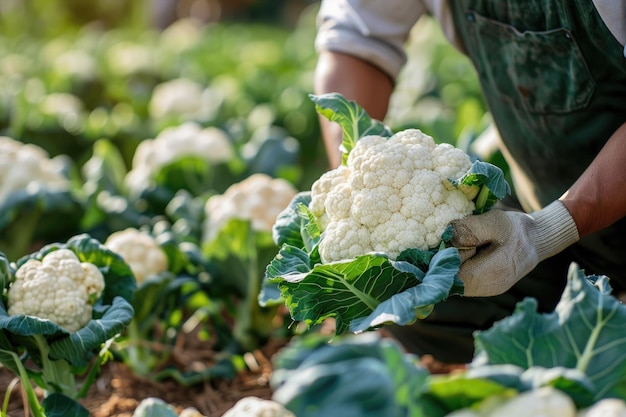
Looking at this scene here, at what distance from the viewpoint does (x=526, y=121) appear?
105 inches

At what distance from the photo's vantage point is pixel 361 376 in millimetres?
1292

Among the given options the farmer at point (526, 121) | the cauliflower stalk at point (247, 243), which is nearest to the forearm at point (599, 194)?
the farmer at point (526, 121)

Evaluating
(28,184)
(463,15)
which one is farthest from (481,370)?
(28,184)

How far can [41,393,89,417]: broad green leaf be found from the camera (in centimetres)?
213

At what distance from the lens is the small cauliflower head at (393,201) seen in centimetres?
195

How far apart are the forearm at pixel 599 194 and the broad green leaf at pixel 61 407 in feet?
4.42

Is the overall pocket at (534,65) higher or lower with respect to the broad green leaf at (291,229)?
higher

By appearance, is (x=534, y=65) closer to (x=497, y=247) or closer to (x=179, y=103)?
(x=497, y=247)

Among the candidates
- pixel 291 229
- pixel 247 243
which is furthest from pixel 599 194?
pixel 247 243

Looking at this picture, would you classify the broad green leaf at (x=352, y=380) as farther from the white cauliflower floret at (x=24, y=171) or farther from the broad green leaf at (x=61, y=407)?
the white cauliflower floret at (x=24, y=171)

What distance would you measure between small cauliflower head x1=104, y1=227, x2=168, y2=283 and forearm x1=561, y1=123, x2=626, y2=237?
143cm

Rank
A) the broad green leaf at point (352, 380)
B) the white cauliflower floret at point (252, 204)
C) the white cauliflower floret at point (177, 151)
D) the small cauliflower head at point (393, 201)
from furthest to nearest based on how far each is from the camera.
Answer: the white cauliflower floret at point (177, 151)
the white cauliflower floret at point (252, 204)
the small cauliflower head at point (393, 201)
the broad green leaf at point (352, 380)

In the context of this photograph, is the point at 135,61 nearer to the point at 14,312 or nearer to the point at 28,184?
Result: the point at 28,184

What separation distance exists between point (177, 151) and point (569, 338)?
2.73 metres
